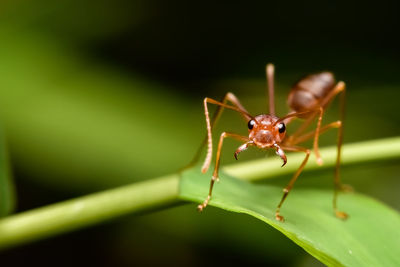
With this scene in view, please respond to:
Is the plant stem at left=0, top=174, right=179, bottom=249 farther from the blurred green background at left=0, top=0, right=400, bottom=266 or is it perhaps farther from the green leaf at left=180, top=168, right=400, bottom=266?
the blurred green background at left=0, top=0, right=400, bottom=266

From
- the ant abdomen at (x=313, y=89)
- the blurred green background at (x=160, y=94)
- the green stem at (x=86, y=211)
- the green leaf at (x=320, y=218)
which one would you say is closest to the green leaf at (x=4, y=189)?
the green stem at (x=86, y=211)

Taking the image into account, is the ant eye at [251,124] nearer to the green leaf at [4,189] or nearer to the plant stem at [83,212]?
the plant stem at [83,212]

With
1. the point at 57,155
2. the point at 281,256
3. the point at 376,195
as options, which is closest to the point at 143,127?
the point at 57,155

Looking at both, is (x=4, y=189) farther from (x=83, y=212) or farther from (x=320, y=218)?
(x=320, y=218)

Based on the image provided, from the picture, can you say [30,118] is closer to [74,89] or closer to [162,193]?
[74,89]

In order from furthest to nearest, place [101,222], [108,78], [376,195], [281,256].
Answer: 1. [108,78]
2. [376,195]
3. [281,256]
4. [101,222]

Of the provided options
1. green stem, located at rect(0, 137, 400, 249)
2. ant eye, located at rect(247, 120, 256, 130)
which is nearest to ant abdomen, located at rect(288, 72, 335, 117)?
ant eye, located at rect(247, 120, 256, 130)
